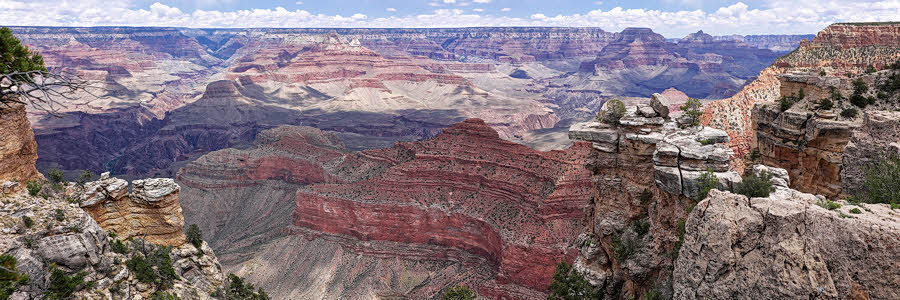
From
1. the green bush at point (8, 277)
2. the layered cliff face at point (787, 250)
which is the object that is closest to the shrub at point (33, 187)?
the green bush at point (8, 277)

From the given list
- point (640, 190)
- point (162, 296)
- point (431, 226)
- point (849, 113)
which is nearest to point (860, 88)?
point (849, 113)

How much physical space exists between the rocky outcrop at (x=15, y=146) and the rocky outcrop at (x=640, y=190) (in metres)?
24.0

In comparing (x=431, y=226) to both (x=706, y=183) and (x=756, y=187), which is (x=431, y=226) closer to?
(x=706, y=183)

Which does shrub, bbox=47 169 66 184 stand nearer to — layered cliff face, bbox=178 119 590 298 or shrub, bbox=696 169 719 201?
layered cliff face, bbox=178 119 590 298

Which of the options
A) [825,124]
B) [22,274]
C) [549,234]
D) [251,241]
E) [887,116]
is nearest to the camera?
[22,274]

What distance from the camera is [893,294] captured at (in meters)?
10.4

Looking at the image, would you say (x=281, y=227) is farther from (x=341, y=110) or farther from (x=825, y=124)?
(x=341, y=110)

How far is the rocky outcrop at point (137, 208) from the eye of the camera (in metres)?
20.7

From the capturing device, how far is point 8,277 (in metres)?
13.5

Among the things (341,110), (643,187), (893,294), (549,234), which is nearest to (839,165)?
(643,187)

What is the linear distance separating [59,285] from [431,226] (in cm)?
3949

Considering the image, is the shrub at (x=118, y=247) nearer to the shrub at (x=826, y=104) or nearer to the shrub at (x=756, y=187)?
the shrub at (x=756, y=187)

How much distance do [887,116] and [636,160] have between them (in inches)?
411

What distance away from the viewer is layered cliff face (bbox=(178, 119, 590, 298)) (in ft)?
143
